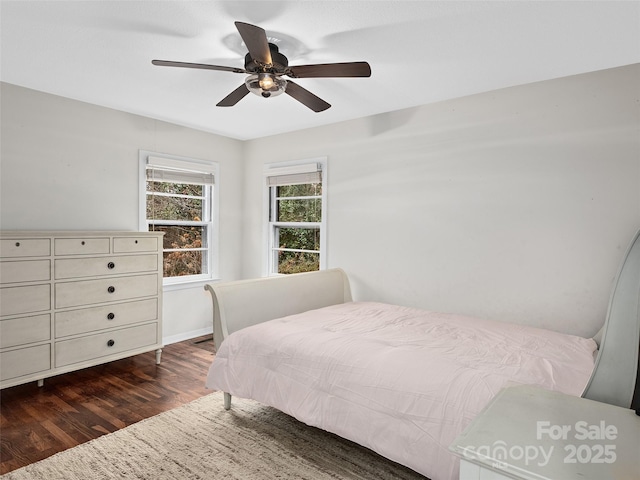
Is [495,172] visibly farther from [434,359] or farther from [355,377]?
[355,377]

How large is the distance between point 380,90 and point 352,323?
186 centimetres

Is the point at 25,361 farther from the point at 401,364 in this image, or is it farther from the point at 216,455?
the point at 401,364

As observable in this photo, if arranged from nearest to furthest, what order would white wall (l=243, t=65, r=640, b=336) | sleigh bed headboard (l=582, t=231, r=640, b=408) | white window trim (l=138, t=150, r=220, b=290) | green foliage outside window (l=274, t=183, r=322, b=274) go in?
sleigh bed headboard (l=582, t=231, r=640, b=408), white wall (l=243, t=65, r=640, b=336), white window trim (l=138, t=150, r=220, b=290), green foliage outside window (l=274, t=183, r=322, b=274)

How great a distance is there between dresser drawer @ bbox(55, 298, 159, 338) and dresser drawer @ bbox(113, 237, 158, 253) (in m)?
0.47

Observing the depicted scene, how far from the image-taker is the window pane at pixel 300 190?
4324 mm

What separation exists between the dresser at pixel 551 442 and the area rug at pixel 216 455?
4.13ft

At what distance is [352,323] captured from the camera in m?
2.76

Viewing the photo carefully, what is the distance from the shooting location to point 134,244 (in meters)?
3.39

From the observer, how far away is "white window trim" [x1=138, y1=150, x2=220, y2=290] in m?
3.89

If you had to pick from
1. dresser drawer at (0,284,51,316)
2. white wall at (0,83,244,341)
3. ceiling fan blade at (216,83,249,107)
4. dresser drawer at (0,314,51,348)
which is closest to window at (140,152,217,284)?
white wall at (0,83,244,341)

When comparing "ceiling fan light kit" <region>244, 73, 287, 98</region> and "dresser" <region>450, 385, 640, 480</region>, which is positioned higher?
"ceiling fan light kit" <region>244, 73, 287, 98</region>

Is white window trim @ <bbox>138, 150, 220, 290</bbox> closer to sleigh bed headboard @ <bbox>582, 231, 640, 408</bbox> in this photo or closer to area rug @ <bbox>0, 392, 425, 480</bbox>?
area rug @ <bbox>0, 392, 425, 480</bbox>

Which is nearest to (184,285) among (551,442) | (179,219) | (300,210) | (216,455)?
(179,219)

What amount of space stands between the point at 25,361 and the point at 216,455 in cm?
171
